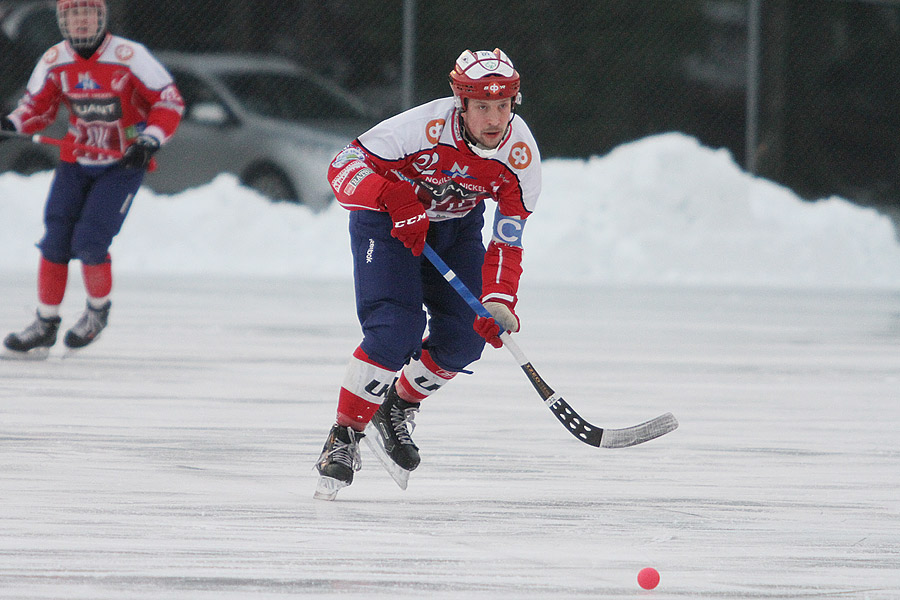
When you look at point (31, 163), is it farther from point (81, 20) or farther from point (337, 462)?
point (337, 462)

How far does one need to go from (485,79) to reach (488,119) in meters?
0.10

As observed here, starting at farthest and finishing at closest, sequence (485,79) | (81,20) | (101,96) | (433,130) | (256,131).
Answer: (256,131) → (101,96) → (81,20) → (433,130) → (485,79)

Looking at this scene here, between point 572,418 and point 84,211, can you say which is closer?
point 572,418

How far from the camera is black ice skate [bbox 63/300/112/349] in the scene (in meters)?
6.10

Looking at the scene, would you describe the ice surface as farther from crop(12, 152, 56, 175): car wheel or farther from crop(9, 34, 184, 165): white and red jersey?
crop(12, 152, 56, 175): car wheel

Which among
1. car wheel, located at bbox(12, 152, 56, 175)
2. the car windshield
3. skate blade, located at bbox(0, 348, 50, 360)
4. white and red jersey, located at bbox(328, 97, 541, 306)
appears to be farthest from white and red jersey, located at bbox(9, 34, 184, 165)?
car wheel, located at bbox(12, 152, 56, 175)

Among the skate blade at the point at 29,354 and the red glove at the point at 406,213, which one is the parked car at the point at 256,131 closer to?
the skate blade at the point at 29,354

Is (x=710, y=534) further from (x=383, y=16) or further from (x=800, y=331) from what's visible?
(x=383, y=16)

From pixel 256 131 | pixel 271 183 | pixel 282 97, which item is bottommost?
pixel 271 183

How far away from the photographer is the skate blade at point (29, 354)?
5.95m

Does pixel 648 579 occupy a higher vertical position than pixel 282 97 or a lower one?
higher

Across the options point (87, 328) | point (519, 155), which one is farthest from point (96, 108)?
point (519, 155)

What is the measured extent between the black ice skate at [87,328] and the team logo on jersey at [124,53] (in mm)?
1083

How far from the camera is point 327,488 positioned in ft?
11.4
